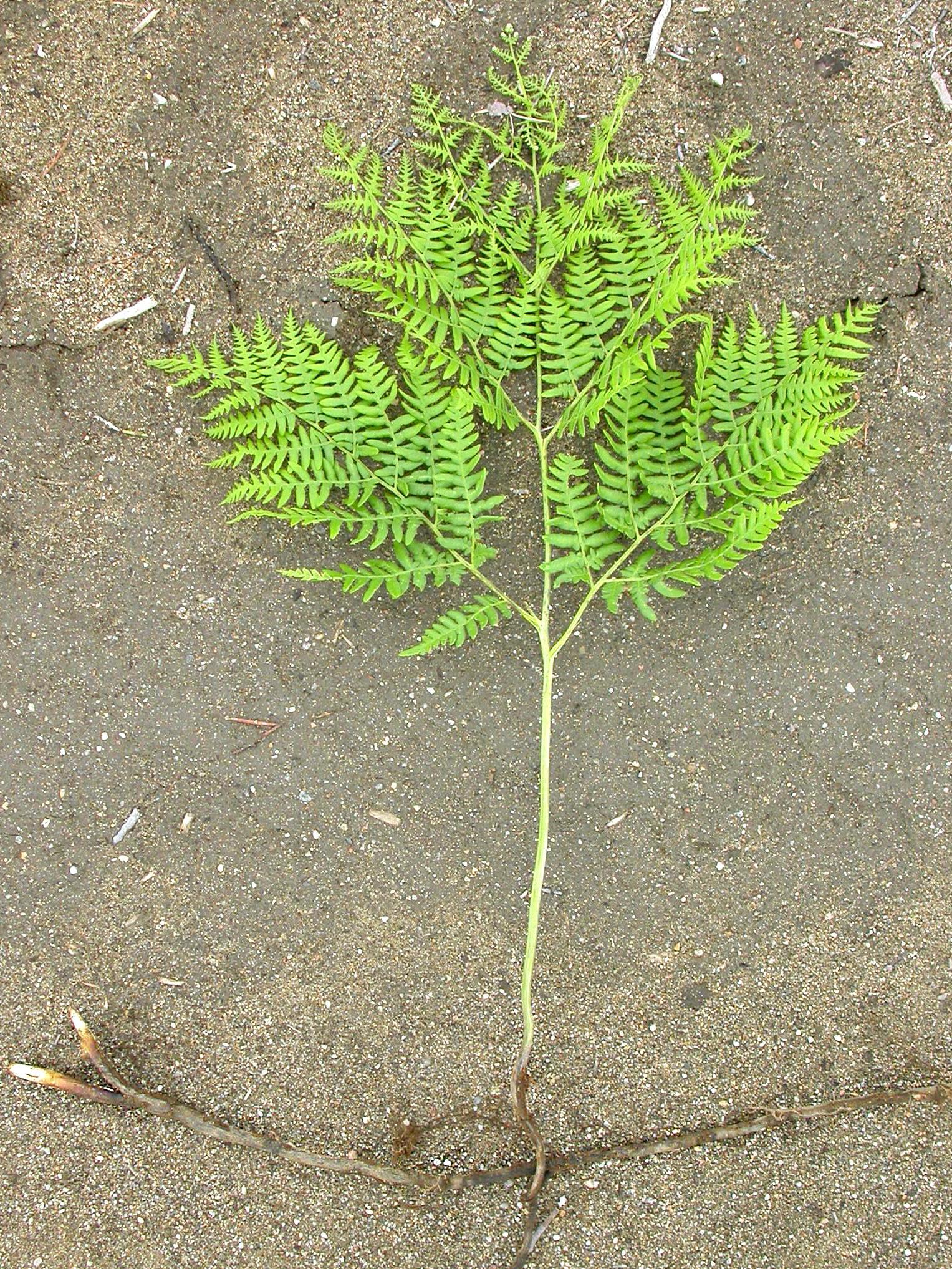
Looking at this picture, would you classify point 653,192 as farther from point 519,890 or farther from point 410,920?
point 410,920

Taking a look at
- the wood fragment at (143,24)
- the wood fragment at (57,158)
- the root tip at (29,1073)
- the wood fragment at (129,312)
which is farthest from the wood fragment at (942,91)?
the root tip at (29,1073)

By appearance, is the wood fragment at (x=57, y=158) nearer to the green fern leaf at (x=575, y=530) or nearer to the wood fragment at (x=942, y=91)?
the green fern leaf at (x=575, y=530)

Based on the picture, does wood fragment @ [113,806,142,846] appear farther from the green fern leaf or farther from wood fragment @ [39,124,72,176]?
wood fragment @ [39,124,72,176]

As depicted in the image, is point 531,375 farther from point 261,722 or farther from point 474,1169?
point 474,1169

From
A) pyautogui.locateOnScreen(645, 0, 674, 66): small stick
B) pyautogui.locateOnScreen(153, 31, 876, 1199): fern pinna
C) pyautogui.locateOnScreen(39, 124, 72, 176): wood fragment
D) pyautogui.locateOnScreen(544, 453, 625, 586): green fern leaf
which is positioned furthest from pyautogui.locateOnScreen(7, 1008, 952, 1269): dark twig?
pyautogui.locateOnScreen(645, 0, 674, 66): small stick

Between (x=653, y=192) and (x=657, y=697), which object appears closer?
(x=653, y=192)

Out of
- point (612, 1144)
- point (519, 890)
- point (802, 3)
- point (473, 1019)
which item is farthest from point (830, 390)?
point (612, 1144)
